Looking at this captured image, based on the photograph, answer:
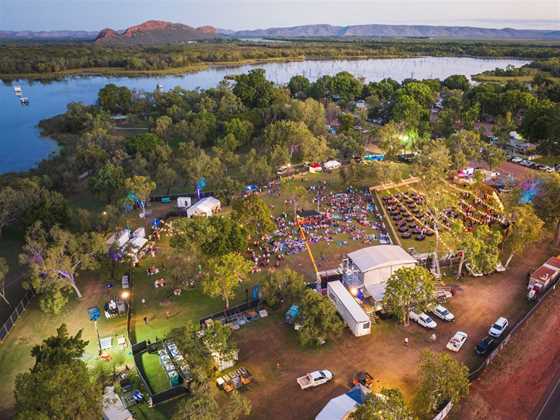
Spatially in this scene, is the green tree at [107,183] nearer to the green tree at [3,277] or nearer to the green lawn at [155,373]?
the green tree at [3,277]

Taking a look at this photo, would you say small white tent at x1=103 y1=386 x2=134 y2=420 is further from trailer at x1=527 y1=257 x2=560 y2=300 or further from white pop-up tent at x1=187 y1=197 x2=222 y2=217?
trailer at x1=527 y1=257 x2=560 y2=300

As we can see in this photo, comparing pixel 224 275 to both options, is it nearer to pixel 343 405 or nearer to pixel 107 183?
pixel 343 405

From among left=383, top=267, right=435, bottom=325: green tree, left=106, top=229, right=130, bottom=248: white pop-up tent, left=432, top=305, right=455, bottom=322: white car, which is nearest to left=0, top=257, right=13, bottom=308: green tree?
left=106, top=229, right=130, bottom=248: white pop-up tent

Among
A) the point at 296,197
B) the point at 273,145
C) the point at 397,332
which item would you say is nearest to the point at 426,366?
the point at 397,332

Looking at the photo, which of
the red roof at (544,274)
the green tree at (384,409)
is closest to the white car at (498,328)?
the red roof at (544,274)

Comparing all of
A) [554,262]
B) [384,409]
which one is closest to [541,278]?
[554,262]

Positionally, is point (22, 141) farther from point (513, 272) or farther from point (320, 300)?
point (513, 272)
